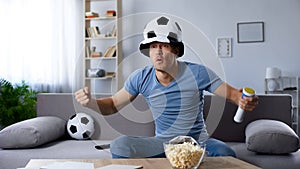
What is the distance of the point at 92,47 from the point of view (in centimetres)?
572

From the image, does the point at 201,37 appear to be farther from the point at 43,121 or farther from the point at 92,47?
the point at 43,121

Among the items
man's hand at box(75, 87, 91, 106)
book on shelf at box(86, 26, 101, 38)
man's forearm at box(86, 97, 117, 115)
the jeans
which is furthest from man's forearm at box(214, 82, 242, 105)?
book on shelf at box(86, 26, 101, 38)

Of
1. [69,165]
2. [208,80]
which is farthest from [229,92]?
[69,165]

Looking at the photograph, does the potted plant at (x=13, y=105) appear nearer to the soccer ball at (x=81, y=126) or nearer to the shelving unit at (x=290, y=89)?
the soccer ball at (x=81, y=126)

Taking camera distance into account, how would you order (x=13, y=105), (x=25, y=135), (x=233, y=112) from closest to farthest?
(x=25, y=135), (x=233, y=112), (x=13, y=105)

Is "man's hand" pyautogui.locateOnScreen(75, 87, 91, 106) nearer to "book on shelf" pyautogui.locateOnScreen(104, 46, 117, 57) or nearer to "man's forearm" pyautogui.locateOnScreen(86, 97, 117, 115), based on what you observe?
"man's forearm" pyautogui.locateOnScreen(86, 97, 117, 115)

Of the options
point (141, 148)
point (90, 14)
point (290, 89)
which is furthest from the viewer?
point (90, 14)

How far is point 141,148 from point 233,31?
142 inches

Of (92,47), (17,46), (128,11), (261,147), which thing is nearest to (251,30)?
(128,11)

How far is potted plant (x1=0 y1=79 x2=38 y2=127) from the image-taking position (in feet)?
15.6

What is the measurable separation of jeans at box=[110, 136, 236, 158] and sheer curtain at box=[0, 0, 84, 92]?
11.5ft

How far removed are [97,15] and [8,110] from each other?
1615 millimetres

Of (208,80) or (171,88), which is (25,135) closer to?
(171,88)

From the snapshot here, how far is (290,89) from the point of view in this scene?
5223 mm
